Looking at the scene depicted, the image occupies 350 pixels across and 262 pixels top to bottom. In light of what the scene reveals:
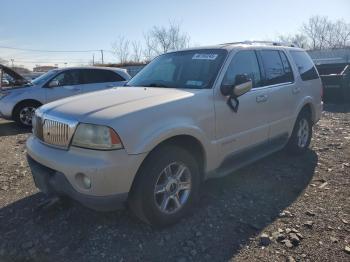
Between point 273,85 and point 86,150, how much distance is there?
286 centimetres

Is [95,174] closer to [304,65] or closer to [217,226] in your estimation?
[217,226]

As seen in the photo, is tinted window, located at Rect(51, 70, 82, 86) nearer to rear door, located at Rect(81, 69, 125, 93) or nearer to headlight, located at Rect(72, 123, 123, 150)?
rear door, located at Rect(81, 69, 125, 93)

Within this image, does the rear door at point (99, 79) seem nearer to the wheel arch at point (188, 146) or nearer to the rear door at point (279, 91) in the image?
the rear door at point (279, 91)

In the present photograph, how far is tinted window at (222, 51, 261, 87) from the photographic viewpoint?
4068 mm

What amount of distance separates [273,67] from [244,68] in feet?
2.58

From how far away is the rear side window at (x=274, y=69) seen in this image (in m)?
4.75

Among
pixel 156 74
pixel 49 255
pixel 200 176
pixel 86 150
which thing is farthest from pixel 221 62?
pixel 49 255

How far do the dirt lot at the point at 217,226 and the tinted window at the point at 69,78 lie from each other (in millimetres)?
5292

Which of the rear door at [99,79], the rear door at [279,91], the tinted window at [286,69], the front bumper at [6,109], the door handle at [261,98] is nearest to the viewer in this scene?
the door handle at [261,98]

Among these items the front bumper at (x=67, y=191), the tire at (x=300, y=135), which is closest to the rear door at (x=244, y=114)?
the tire at (x=300, y=135)

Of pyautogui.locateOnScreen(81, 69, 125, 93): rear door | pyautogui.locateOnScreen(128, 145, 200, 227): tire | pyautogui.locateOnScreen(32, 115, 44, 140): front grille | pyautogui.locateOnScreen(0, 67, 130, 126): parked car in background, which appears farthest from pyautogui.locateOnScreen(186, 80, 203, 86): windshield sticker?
pyautogui.locateOnScreen(81, 69, 125, 93): rear door

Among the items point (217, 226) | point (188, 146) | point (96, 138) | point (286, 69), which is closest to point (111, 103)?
point (96, 138)

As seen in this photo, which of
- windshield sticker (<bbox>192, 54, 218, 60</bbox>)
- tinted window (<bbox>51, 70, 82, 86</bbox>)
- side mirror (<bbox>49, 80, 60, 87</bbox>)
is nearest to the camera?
windshield sticker (<bbox>192, 54, 218, 60</bbox>)

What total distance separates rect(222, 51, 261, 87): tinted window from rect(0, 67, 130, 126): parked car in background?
191 inches
